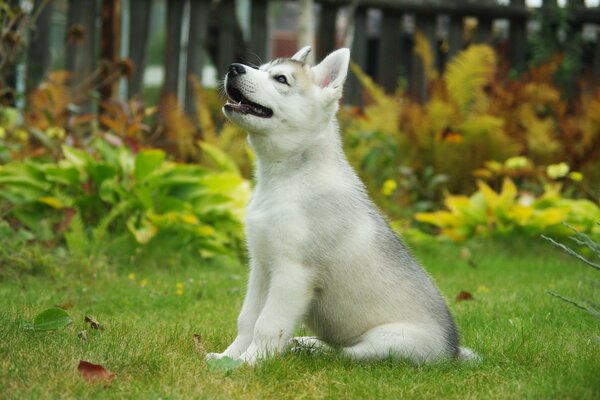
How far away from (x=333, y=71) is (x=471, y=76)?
5128 mm

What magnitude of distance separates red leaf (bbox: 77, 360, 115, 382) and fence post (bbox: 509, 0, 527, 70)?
826 centimetres

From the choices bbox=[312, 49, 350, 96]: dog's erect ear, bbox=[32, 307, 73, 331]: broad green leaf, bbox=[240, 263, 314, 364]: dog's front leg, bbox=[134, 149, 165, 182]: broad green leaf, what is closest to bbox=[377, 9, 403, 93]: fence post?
bbox=[134, 149, 165, 182]: broad green leaf

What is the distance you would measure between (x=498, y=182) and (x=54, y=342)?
605 centimetres

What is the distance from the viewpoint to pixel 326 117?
4.25 metres

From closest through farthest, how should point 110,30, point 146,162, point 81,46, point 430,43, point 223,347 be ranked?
point 223,347 → point 146,162 → point 81,46 → point 110,30 → point 430,43

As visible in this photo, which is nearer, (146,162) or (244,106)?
(244,106)

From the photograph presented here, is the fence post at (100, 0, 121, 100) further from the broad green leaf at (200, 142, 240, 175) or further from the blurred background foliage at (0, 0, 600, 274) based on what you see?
the broad green leaf at (200, 142, 240, 175)

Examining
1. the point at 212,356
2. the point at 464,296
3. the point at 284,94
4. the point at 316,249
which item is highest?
the point at 284,94

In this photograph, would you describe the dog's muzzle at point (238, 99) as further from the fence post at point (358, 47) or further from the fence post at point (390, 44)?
the fence post at point (390, 44)

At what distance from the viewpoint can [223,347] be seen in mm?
4422

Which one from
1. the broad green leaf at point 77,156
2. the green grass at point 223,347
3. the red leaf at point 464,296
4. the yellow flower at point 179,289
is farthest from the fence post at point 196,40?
the red leaf at point 464,296

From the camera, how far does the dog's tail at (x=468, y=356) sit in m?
4.08

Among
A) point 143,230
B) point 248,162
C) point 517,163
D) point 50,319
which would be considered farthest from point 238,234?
point 50,319

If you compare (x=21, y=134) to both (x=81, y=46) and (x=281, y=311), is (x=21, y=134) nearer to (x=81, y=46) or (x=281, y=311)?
(x=81, y=46)
